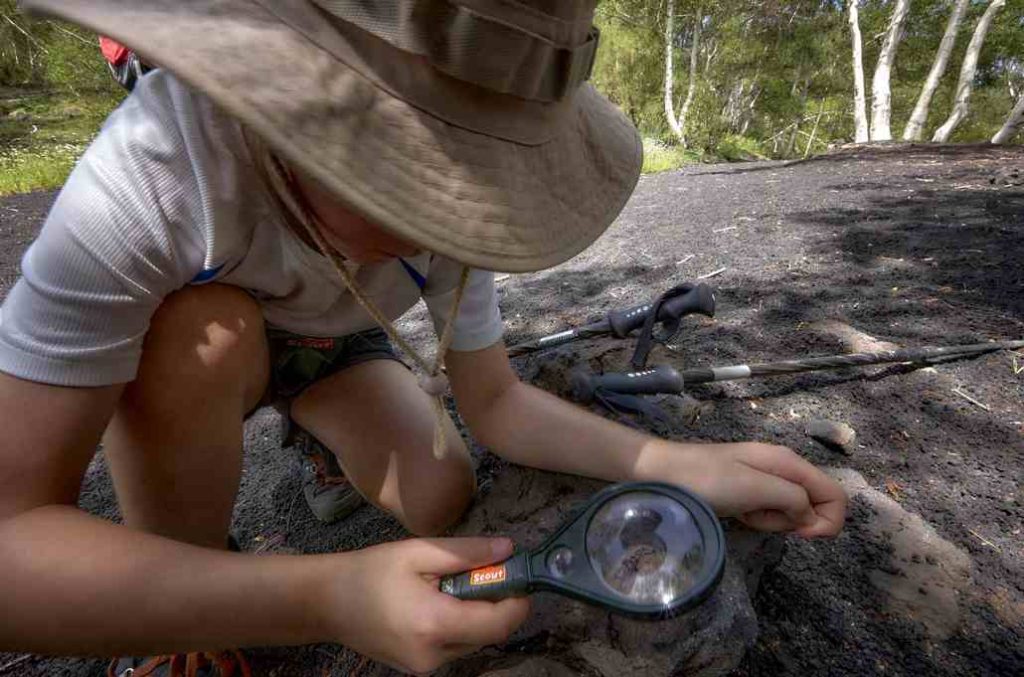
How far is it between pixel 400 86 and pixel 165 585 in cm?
73

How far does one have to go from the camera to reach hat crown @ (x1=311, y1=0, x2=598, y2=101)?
0.58 m

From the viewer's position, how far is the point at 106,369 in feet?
2.79

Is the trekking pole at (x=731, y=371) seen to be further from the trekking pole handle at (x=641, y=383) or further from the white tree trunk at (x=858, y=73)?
the white tree trunk at (x=858, y=73)

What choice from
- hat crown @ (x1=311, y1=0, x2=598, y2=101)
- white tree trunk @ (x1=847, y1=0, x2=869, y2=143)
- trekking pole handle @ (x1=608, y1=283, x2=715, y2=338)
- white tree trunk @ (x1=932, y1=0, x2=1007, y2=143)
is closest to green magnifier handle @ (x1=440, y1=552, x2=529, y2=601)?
hat crown @ (x1=311, y1=0, x2=598, y2=101)

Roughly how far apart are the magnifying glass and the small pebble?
959 mm

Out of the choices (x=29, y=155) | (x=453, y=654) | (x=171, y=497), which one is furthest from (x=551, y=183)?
(x=29, y=155)

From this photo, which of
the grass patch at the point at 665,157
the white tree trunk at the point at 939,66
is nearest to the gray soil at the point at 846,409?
the grass patch at the point at 665,157

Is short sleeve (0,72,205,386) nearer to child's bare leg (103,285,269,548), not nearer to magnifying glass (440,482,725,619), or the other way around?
child's bare leg (103,285,269,548)

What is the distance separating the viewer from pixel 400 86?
629mm

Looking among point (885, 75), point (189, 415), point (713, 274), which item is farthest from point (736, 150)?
point (189, 415)

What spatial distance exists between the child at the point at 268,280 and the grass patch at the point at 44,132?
604 cm

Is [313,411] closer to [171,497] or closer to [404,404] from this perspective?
[404,404]

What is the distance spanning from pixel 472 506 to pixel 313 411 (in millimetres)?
528

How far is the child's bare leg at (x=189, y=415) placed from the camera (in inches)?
39.6
